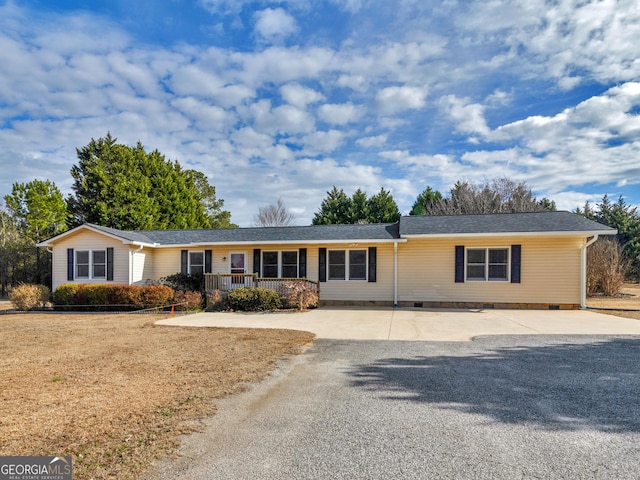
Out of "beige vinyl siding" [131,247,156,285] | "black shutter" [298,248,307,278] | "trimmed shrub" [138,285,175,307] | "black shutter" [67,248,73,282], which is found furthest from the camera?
"black shutter" [67,248,73,282]

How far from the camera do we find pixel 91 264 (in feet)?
54.0

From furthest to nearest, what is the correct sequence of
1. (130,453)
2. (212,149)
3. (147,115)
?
(212,149) < (147,115) < (130,453)

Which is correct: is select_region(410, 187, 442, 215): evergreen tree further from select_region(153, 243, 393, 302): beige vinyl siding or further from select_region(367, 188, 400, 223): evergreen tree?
select_region(153, 243, 393, 302): beige vinyl siding

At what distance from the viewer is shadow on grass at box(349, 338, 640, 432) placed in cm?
377

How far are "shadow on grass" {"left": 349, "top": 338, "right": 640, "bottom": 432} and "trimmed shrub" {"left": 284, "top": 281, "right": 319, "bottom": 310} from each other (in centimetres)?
728

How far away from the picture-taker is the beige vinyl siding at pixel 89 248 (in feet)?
52.5

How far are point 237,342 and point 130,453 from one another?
466 centimetres

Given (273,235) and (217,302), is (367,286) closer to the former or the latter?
(273,235)

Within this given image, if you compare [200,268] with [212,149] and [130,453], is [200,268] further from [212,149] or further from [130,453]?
[130,453]

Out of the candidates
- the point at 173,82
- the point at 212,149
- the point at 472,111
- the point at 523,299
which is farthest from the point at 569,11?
the point at 212,149

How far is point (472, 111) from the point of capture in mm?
15016

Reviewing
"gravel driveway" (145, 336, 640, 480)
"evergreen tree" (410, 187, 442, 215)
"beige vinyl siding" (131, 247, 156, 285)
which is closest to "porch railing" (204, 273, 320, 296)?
"beige vinyl siding" (131, 247, 156, 285)

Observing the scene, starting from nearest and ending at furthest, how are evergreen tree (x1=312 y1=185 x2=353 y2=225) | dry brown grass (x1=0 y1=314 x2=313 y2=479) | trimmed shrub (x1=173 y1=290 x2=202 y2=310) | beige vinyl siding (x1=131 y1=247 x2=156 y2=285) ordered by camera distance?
dry brown grass (x1=0 y1=314 x2=313 y2=479) < trimmed shrub (x1=173 y1=290 x2=202 y2=310) < beige vinyl siding (x1=131 y1=247 x2=156 y2=285) < evergreen tree (x1=312 y1=185 x2=353 y2=225)

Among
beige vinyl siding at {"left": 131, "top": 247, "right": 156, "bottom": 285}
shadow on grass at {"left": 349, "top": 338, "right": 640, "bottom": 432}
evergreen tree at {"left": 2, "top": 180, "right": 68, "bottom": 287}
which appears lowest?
shadow on grass at {"left": 349, "top": 338, "right": 640, "bottom": 432}
